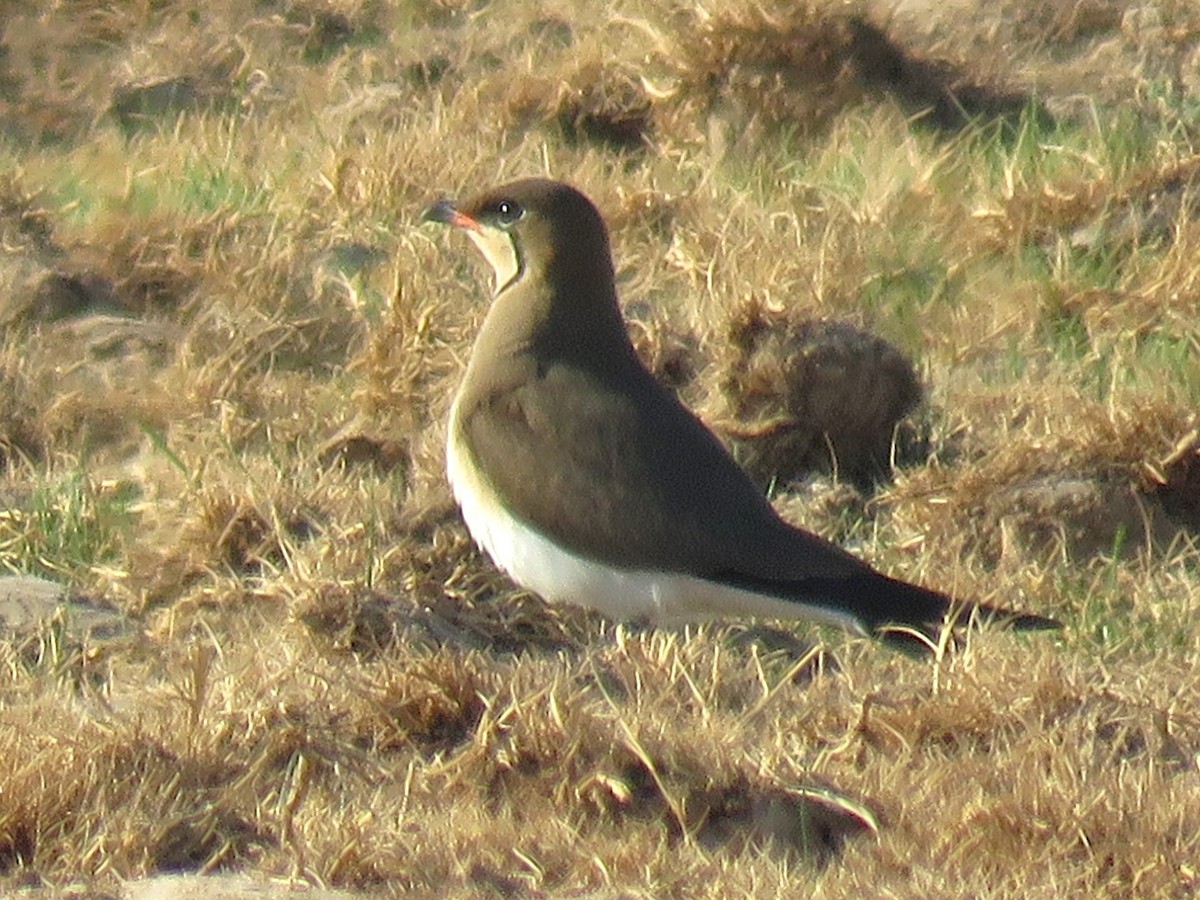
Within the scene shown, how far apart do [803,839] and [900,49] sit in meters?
4.54

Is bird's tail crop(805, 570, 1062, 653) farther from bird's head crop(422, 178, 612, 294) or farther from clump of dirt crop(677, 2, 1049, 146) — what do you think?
clump of dirt crop(677, 2, 1049, 146)

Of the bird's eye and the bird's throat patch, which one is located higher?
the bird's eye

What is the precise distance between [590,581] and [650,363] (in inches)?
51.3

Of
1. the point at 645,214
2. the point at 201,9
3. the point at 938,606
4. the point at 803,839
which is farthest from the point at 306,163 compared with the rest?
the point at 803,839

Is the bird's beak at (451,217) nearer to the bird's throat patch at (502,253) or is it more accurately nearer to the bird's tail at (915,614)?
the bird's throat patch at (502,253)

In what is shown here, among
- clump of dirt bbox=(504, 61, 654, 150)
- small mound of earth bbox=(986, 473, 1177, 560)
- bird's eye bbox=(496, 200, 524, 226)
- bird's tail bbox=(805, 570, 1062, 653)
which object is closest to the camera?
bird's tail bbox=(805, 570, 1062, 653)

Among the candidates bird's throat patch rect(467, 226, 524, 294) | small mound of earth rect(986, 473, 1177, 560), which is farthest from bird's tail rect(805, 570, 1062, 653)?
bird's throat patch rect(467, 226, 524, 294)

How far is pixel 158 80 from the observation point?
28.7 ft

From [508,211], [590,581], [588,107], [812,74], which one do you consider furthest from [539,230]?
[812,74]

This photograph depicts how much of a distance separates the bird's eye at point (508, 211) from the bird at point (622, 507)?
227mm

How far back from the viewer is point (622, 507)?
17.0 feet

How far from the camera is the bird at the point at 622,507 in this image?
4.99 metres

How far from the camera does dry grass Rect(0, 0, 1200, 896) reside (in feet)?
13.3

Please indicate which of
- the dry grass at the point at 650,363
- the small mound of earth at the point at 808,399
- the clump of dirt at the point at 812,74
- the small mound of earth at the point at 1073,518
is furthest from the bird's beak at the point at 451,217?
the clump of dirt at the point at 812,74
